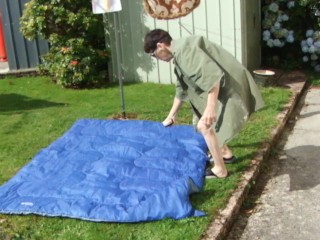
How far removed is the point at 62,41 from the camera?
27.6ft

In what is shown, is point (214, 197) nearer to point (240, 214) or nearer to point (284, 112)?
point (240, 214)

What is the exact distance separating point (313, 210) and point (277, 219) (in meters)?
0.33

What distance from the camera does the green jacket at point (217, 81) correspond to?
4332 mm

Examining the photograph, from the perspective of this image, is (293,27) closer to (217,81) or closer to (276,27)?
(276,27)

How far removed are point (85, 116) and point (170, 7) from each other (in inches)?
83.7

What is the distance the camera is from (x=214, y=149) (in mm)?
4699

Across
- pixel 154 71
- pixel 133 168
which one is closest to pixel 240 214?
pixel 133 168

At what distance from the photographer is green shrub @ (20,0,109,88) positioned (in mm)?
8219

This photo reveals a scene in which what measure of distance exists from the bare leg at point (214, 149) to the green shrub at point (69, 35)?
389 centimetres

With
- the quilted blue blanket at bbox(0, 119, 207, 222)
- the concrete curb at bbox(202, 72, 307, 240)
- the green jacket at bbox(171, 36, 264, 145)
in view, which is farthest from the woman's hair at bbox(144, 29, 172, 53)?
the concrete curb at bbox(202, 72, 307, 240)

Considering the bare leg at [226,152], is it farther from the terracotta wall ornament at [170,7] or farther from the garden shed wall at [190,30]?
the terracotta wall ornament at [170,7]

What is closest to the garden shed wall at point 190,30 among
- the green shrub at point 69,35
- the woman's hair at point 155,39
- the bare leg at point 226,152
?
the green shrub at point 69,35

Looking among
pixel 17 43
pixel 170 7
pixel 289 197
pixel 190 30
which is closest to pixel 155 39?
pixel 289 197

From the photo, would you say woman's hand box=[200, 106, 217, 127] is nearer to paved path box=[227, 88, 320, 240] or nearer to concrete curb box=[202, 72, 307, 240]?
concrete curb box=[202, 72, 307, 240]
